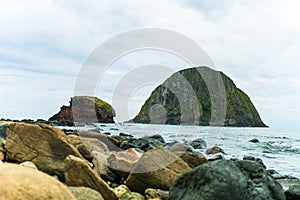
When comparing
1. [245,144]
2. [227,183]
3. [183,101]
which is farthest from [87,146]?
[245,144]

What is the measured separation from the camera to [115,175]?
25.5 feet

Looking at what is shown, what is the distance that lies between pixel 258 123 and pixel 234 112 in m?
23.2

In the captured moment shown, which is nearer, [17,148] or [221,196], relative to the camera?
[221,196]

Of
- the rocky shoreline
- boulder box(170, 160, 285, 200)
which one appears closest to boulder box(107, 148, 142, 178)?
the rocky shoreline

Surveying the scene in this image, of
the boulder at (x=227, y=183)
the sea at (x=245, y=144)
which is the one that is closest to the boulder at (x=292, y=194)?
the boulder at (x=227, y=183)

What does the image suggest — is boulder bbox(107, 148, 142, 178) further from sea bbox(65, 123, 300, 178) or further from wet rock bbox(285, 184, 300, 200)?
sea bbox(65, 123, 300, 178)

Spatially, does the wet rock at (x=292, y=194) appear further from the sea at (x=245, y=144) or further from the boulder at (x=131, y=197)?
the sea at (x=245, y=144)

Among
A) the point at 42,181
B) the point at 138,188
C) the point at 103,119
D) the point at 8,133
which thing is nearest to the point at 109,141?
the point at 8,133

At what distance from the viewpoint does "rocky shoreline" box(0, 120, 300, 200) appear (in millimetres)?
2994

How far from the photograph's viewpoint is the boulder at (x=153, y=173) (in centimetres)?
671

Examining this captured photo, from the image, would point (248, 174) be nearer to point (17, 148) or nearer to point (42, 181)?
point (42, 181)

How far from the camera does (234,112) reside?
208 ft

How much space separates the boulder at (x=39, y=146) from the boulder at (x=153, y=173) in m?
1.63

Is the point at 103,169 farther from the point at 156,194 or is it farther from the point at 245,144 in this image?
the point at 245,144
